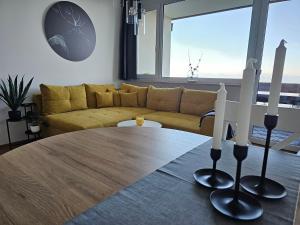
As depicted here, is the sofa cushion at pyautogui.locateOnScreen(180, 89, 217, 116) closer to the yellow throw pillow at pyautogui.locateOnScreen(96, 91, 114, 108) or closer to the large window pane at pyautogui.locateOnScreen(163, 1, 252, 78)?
the large window pane at pyautogui.locateOnScreen(163, 1, 252, 78)

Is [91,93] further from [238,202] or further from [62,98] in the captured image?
[238,202]

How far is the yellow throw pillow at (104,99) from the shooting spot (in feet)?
11.7

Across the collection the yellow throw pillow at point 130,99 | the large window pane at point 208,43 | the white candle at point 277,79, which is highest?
the large window pane at point 208,43

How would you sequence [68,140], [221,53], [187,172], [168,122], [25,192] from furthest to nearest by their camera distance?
[221,53], [168,122], [68,140], [187,172], [25,192]

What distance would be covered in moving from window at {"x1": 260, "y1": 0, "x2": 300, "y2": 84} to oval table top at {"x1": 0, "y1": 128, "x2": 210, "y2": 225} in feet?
8.39

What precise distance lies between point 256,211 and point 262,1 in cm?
329

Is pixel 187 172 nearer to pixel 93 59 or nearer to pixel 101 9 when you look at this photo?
pixel 93 59

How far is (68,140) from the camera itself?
1.12m

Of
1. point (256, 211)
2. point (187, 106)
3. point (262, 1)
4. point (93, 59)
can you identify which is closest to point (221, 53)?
point (262, 1)

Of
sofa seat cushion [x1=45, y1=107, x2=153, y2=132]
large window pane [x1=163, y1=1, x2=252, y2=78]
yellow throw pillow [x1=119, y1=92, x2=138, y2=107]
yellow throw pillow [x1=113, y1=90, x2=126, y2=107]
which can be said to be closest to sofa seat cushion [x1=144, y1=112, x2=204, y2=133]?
sofa seat cushion [x1=45, y1=107, x2=153, y2=132]

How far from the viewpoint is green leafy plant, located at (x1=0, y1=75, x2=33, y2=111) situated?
2.61m

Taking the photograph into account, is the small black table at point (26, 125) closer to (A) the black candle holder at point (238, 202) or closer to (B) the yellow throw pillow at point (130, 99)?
(B) the yellow throw pillow at point (130, 99)

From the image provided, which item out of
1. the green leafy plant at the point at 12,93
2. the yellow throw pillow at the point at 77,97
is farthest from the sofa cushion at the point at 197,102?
the green leafy plant at the point at 12,93

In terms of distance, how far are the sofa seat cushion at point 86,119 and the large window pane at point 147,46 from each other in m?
1.55
